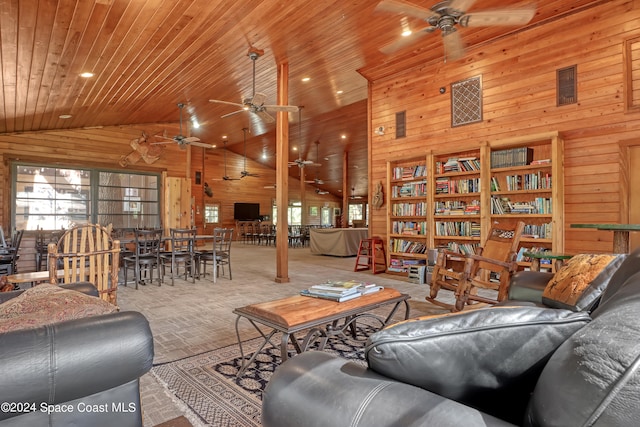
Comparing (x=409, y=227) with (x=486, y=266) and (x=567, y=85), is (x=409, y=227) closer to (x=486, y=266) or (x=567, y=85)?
(x=486, y=266)

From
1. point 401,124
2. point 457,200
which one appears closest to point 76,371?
point 457,200

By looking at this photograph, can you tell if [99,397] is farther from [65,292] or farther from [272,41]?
[272,41]

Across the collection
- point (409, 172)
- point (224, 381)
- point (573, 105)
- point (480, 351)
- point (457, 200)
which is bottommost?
point (224, 381)

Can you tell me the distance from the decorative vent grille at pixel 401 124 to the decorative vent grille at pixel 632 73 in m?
2.98

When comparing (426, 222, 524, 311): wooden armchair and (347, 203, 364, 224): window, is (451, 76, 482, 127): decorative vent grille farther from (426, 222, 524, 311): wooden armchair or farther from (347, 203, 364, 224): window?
(347, 203, 364, 224): window

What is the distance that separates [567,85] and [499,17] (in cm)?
207

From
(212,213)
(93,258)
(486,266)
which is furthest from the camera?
(212,213)

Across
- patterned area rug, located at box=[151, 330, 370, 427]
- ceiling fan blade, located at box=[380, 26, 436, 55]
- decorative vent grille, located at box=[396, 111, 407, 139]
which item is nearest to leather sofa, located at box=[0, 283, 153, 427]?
patterned area rug, located at box=[151, 330, 370, 427]

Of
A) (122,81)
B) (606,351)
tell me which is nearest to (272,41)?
(122,81)

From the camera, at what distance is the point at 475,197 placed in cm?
545

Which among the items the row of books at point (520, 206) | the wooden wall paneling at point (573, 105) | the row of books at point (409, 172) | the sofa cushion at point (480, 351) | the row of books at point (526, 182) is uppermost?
the wooden wall paneling at point (573, 105)

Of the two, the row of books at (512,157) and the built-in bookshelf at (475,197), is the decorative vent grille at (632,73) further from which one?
the row of books at (512,157)

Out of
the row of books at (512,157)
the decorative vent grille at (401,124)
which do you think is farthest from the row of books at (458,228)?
the decorative vent grille at (401,124)

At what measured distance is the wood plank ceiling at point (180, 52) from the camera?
11.3ft
